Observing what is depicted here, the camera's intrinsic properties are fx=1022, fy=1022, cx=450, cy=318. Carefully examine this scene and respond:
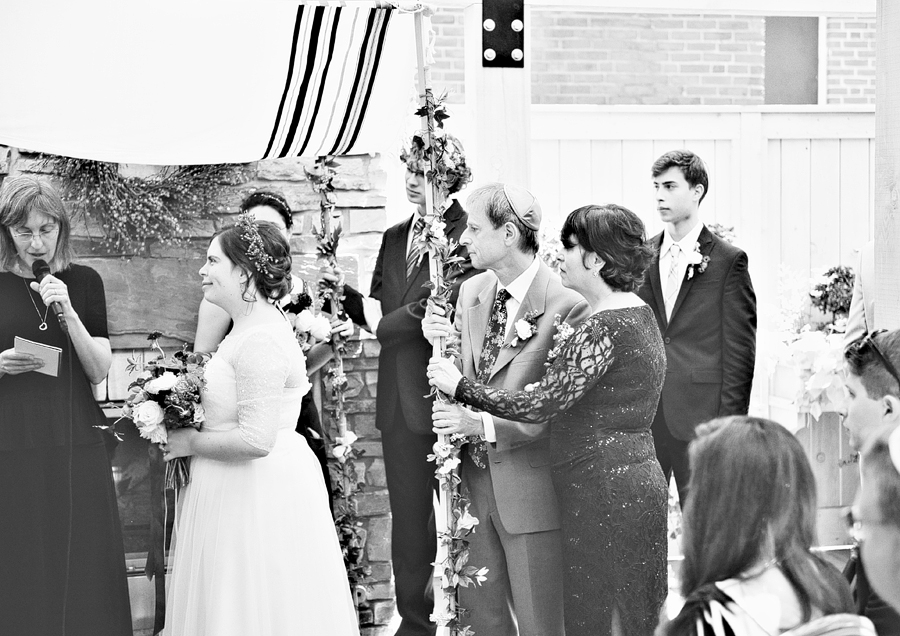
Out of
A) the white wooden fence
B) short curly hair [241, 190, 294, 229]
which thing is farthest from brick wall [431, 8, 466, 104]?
short curly hair [241, 190, 294, 229]

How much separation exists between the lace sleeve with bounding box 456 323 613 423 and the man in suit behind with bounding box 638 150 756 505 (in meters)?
1.35

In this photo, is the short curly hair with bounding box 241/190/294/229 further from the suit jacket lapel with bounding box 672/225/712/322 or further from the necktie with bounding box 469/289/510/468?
the suit jacket lapel with bounding box 672/225/712/322

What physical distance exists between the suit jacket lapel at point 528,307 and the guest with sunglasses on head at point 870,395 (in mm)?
1176

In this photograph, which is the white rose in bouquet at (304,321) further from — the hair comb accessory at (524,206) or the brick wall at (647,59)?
the brick wall at (647,59)

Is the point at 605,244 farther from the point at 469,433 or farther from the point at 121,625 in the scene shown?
the point at 121,625

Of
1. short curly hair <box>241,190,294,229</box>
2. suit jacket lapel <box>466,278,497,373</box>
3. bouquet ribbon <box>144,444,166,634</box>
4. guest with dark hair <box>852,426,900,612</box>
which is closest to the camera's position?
guest with dark hair <box>852,426,900,612</box>

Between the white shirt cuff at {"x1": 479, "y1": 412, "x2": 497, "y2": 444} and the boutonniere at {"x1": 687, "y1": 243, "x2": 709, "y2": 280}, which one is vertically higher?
the boutonniere at {"x1": 687, "y1": 243, "x2": 709, "y2": 280}

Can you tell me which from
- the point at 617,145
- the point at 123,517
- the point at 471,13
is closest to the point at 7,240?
the point at 123,517

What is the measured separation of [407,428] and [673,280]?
137 centimetres

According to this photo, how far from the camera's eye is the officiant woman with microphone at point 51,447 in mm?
3494

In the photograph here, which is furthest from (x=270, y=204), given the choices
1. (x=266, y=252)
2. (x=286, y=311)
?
(x=266, y=252)

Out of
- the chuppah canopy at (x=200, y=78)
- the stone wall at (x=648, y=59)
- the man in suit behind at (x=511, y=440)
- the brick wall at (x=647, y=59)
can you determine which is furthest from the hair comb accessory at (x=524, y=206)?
the brick wall at (x=647, y=59)

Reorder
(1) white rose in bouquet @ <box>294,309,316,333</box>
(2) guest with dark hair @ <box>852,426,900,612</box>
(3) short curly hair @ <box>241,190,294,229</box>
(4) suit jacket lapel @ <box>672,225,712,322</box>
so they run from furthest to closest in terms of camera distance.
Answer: (4) suit jacket lapel @ <box>672,225,712,322</box>
(3) short curly hair @ <box>241,190,294,229</box>
(1) white rose in bouquet @ <box>294,309,316,333</box>
(2) guest with dark hair @ <box>852,426,900,612</box>

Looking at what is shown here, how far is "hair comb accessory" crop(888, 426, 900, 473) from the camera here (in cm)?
170
